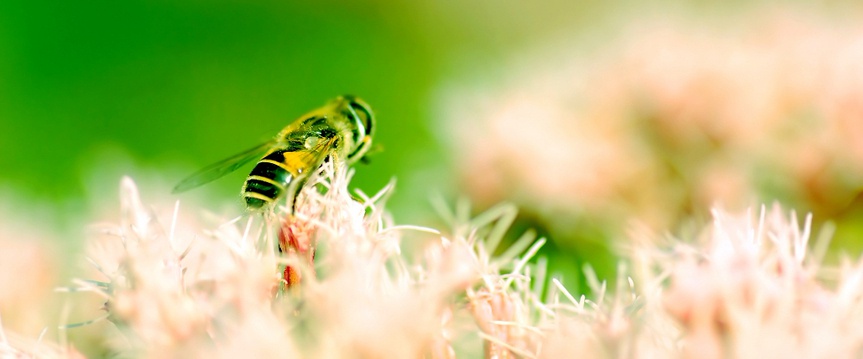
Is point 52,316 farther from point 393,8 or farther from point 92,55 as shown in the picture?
point 393,8

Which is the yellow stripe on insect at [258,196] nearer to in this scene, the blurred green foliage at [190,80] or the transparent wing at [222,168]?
the transparent wing at [222,168]

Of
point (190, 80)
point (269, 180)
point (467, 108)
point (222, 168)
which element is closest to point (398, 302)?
point (269, 180)

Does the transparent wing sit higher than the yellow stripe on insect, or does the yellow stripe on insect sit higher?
the transparent wing

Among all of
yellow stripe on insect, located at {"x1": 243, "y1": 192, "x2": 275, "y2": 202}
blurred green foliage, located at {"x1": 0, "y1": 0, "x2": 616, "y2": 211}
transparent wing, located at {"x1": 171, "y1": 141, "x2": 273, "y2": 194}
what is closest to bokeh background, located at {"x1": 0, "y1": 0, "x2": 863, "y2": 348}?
blurred green foliage, located at {"x1": 0, "y1": 0, "x2": 616, "y2": 211}

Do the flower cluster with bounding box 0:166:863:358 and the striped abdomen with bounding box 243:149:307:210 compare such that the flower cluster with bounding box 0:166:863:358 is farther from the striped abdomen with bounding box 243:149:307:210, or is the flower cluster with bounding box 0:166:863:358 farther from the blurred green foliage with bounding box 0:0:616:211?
the blurred green foliage with bounding box 0:0:616:211

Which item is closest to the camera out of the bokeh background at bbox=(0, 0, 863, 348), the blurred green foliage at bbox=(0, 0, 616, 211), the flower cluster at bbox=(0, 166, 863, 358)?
the flower cluster at bbox=(0, 166, 863, 358)

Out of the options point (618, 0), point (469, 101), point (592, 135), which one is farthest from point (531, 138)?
point (618, 0)

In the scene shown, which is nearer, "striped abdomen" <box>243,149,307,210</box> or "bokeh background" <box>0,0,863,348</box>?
"striped abdomen" <box>243,149,307,210</box>

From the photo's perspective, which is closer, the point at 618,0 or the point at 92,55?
the point at 92,55
